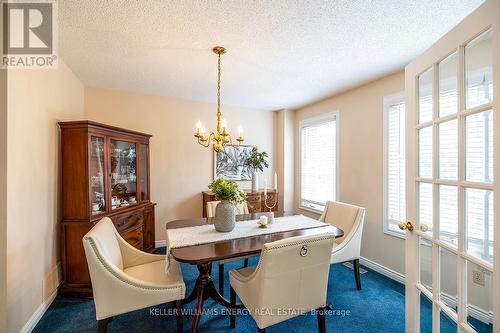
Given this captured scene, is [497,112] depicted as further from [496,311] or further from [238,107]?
[238,107]

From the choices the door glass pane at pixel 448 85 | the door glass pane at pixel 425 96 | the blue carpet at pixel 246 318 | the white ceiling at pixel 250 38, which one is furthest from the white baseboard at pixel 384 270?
the white ceiling at pixel 250 38

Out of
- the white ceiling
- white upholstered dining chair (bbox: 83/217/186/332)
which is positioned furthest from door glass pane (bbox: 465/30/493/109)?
white upholstered dining chair (bbox: 83/217/186/332)

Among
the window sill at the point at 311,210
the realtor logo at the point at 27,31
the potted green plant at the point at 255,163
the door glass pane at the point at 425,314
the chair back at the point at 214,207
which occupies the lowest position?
the door glass pane at the point at 425,314

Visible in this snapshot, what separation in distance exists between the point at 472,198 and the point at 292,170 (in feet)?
10.4

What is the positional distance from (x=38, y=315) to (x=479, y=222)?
3.10 m

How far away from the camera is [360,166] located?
2893 mm

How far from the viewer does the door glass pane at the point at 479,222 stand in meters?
0.93

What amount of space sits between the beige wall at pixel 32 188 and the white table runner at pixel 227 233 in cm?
107

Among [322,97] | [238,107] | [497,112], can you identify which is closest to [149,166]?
[238,107]

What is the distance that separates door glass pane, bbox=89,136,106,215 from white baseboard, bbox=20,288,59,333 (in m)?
0.83

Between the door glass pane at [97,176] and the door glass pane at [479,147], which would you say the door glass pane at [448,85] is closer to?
the door glass pane at [479,147]

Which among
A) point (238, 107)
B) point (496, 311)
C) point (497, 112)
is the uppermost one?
point (238, 107)

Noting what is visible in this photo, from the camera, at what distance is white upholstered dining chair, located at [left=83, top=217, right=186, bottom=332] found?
1401 mm

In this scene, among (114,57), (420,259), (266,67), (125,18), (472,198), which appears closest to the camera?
(472,198)
